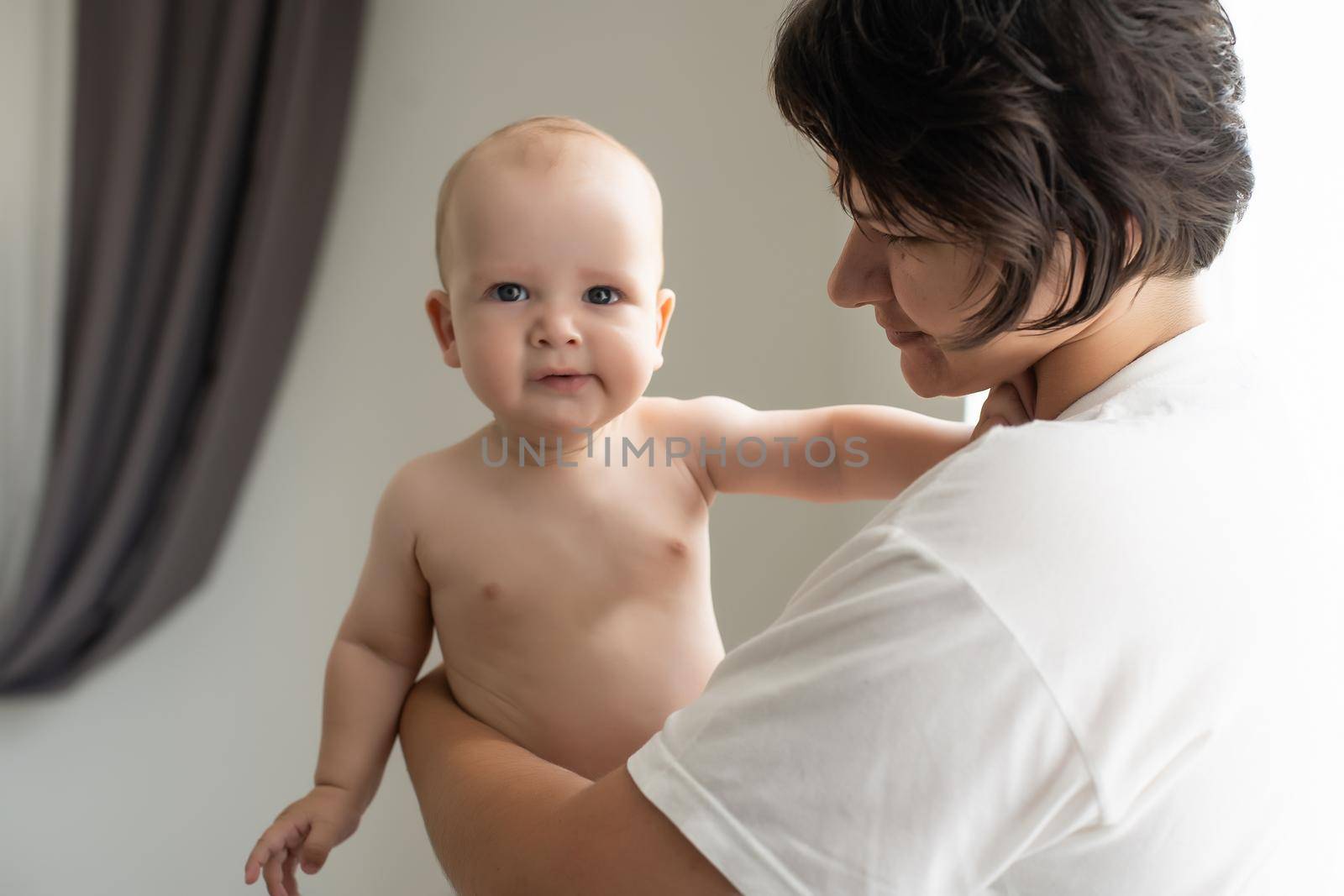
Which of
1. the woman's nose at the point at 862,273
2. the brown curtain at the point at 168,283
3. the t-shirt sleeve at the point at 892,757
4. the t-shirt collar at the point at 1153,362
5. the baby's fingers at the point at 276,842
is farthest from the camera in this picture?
the brown curtain at the point at 168,283

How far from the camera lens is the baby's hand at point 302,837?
2.85 ft

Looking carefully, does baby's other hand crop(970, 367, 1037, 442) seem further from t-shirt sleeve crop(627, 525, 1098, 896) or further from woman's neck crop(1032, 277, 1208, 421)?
t-shirt sleeve crop(627, 525, 1098, 896)

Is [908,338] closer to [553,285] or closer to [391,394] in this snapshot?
[553,285]

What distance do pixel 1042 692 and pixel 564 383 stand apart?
0.53 m

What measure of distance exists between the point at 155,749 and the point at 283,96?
1150mm

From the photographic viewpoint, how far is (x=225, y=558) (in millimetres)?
1927

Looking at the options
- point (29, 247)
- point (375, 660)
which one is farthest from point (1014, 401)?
point (29, 247)

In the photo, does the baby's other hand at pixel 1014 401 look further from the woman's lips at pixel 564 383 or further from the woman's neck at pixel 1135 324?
the woman's lips at pixel 564 383

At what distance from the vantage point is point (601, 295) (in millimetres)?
899

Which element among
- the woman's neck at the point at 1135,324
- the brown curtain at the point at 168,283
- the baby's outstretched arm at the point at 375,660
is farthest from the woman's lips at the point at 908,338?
the brown curtain at the point at 168,283

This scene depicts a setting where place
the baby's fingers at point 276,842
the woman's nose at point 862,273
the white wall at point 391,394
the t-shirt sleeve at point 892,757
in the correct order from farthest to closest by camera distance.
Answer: the white wall at point 391,394, the baby's fingers at point 276,842, the woman's nose at point 862,273, the t-shirt sleeve at point 892,757

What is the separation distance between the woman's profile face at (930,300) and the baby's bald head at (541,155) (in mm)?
291

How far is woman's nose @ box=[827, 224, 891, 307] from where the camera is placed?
684mm

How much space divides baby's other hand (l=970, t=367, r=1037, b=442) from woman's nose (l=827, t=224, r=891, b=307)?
0.36ft
